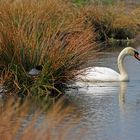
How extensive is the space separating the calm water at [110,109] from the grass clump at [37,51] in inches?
24.4

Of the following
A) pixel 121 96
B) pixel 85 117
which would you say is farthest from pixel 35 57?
pixel 85 117

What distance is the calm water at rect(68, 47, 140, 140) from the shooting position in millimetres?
10320

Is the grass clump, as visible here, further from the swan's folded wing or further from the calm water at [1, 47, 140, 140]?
the swan's folded wing

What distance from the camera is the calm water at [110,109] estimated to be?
33.9ft

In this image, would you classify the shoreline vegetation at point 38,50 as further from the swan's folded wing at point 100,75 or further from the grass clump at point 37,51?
the swan's folded wing at point 100,75

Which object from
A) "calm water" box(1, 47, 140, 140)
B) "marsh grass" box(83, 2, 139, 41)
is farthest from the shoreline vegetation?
"marsh grass" box(83, 2, 139, 41)

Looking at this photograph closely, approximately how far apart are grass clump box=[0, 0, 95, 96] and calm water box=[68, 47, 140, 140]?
619 millimetres

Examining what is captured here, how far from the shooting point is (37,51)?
1415 centimetres

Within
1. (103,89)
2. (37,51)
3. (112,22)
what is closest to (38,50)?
(37,51)

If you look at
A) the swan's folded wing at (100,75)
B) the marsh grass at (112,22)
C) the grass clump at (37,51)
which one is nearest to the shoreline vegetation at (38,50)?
the grass clump at (37,51)

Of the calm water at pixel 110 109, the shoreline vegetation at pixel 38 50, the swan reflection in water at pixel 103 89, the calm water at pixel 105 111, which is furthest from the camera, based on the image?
the swan reflection in water at pixel 103 89

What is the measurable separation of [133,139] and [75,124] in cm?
115

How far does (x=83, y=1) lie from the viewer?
3316 cm

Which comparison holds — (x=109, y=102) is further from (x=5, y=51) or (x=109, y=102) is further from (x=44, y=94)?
(x=5, y=51)
